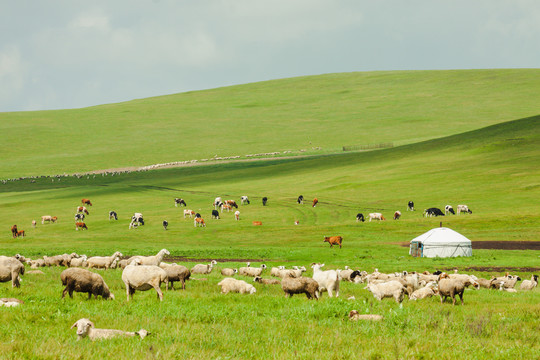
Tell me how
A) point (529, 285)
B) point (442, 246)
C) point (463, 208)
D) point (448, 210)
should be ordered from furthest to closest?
point (448, 210), point (463, 208), point (442, 246), point (529, 285)

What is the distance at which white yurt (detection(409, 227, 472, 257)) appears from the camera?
4184cm

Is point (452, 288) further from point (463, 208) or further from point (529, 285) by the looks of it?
point (463, 208)

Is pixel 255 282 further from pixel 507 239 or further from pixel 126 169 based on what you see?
pixel 126 169

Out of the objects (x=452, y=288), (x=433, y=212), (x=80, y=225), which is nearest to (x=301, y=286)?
(x=452, y=288)

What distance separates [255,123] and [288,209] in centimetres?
9716

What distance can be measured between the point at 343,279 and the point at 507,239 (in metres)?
26.4

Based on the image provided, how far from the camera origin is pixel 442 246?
139ft

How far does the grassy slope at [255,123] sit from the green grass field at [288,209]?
2.99 feet

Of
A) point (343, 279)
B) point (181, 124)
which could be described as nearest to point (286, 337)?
point (343, 279)

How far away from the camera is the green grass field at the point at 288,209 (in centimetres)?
1037

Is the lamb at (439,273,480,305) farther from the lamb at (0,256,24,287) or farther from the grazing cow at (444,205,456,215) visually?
the grazing cow at (444,205,456,215)

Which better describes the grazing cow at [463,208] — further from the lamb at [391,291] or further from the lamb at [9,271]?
the lamb at [9,271]

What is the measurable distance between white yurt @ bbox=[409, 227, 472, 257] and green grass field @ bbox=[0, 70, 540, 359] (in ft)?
5.73

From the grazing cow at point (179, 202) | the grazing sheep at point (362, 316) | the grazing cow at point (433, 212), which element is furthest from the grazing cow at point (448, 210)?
the grazing sheep at point (362, 316)
